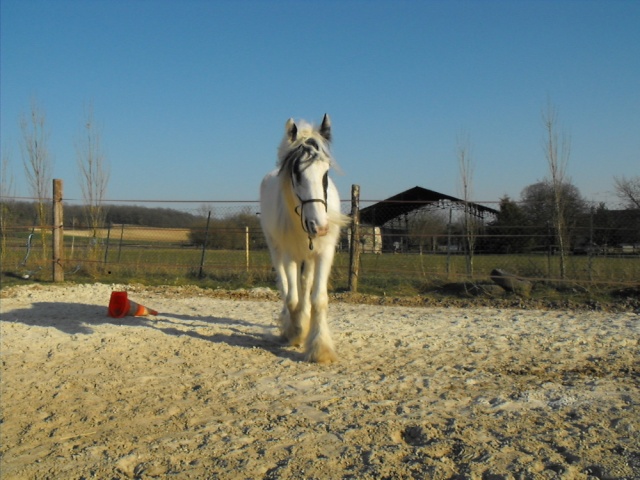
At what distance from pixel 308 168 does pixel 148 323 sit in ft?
12.0

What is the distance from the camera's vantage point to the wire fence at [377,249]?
11.4 m

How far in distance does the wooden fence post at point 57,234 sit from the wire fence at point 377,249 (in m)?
0.47

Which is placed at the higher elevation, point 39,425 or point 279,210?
point 279,210

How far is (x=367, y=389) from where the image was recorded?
4258 mm

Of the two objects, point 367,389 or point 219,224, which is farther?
point 219,224

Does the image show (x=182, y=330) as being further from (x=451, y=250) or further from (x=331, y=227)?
(x=451, y=250)

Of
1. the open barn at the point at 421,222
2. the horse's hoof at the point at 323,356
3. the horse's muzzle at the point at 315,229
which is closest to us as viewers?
the horse's muzzle at the point at 315,229

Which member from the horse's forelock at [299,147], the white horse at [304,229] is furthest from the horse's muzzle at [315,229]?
the horse's forelock at [299,147]

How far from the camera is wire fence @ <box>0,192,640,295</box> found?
Answer: 11.4 m

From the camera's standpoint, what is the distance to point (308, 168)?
16.4ft

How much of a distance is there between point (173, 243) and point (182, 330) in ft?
30.0

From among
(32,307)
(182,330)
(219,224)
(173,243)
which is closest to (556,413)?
(182,330)

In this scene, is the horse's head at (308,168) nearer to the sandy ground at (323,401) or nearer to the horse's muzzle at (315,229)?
the horse's muzzle at (315,229)

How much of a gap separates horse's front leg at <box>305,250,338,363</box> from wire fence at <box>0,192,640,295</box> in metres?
5.27
